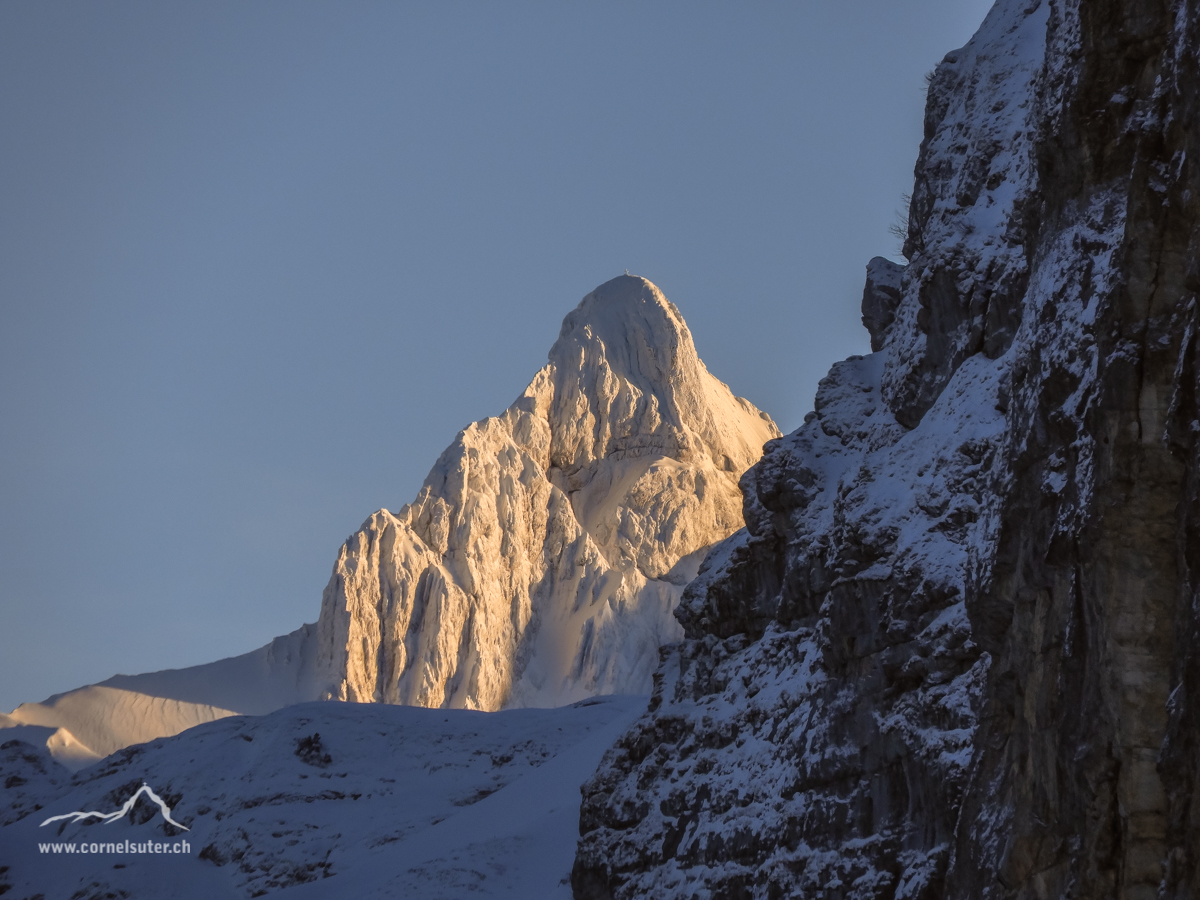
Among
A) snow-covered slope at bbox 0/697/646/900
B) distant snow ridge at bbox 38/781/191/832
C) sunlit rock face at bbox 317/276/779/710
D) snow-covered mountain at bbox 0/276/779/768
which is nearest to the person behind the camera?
snow-covered slope at bbox 0/697/646/900

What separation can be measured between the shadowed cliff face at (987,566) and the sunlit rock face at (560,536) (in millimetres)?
52156

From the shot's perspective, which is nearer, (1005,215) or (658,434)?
(1005,215)

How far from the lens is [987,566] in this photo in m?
20.2

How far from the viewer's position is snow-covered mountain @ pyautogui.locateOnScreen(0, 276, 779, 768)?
319ft

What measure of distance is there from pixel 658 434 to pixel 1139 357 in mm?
98119

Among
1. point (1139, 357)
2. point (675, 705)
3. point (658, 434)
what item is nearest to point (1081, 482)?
point (1139, 357)

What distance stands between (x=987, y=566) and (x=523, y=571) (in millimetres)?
85277

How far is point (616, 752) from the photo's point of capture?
144ft

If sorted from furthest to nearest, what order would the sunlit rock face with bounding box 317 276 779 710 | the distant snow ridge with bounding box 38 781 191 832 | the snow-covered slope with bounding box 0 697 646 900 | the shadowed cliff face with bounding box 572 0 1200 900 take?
the sunlit rock face with bounding box 317 276 779 710, the distant snow ridge with bounding box 38 781 191 832, the snow-covered slope with bounding box 0 697 646 900, the shadowed cliff face with bounding box 572 0 1200 900

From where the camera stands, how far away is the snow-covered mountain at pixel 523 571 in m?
97.2

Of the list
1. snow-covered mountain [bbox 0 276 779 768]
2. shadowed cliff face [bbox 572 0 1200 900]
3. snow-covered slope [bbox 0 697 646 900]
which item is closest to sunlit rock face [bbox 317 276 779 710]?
snow-covered mountain [bbox 0 276 779 768]

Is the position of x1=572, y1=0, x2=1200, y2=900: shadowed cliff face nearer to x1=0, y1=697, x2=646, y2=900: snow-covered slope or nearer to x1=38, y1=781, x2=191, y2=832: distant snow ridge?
x1=0, y1=697, x2=646, y2=900: snow-covered slope

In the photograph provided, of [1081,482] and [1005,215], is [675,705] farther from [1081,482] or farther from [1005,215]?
[1081,482]

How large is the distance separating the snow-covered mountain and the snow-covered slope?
16.3m
